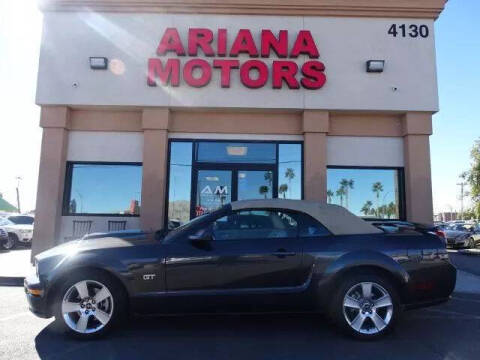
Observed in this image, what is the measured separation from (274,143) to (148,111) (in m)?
3.37

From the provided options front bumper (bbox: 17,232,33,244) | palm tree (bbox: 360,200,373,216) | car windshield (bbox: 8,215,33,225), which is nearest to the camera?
palm tree (bbox: 360,200,373,216)

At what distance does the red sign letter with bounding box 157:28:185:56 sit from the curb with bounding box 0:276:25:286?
6212 millimetres

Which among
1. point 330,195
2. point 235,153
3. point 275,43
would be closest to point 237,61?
point 275,43

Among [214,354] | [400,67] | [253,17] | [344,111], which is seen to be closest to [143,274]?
[214,354]

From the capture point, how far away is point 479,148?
2712cm

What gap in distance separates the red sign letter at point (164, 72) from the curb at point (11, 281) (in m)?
5.36

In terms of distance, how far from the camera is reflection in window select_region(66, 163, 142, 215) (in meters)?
9.93

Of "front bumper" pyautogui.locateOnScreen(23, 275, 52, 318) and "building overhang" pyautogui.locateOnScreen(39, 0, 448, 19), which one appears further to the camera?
"building overhang" pyautogui.locateOnScreen(39, 0, 448, 19)

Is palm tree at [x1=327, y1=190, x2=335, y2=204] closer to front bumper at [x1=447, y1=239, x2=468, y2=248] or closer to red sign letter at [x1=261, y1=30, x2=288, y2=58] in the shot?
red sign letter at [x1=261, y1=30, x2=288, y2=58]

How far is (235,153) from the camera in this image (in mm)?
9992

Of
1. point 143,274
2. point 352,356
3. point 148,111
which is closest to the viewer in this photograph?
point 352,356

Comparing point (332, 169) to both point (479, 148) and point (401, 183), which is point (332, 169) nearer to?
point (401, 183)

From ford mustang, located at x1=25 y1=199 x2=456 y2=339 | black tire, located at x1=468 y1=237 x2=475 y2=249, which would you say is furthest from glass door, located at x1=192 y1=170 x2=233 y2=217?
black tire, located at x1=468 y1=237 x2=475 y2=249

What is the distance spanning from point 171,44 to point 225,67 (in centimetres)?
155
